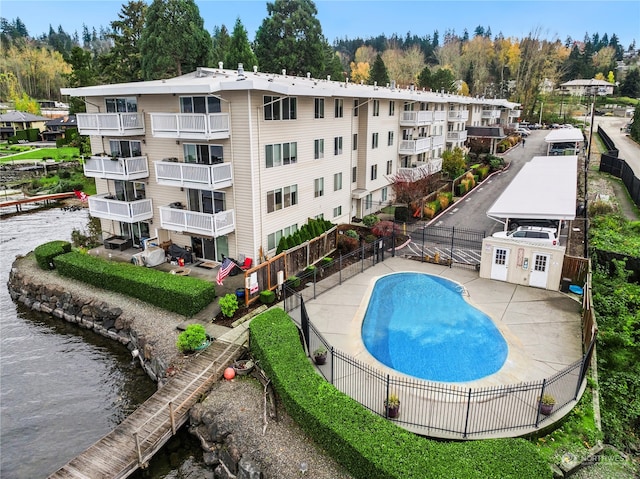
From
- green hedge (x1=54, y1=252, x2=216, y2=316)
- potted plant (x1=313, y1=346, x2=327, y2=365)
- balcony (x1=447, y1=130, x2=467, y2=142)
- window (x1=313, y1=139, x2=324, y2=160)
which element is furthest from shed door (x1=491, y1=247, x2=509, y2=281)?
balcony (x1=447, y1=130, x2=467, y2=142)

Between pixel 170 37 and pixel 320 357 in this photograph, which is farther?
pixel 170 37

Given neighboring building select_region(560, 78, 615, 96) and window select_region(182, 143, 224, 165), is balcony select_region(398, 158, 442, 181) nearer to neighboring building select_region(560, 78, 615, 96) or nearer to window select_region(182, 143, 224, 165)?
window select_region(182, 143, 224, 165)

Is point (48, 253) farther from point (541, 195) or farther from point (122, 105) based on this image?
point (541, 195)

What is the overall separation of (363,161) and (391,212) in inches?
243

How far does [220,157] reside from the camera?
24.0 metres

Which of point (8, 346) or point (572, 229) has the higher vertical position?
point (572, 229)

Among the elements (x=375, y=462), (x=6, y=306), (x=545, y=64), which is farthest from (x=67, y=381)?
(x=545, y=64)

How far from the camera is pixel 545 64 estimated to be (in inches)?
3917

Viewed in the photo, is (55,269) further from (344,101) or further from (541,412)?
(541,412)

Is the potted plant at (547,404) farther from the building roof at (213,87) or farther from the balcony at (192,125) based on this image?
the balcony at (192,125)

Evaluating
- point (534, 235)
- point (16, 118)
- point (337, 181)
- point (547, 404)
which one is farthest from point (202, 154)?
point (16, 118)

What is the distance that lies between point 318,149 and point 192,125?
9.18 metres

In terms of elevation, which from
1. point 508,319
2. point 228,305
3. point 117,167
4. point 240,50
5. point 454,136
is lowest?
point 508,319

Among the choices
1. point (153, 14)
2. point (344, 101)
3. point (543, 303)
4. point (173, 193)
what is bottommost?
point (543, 303)
